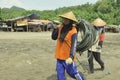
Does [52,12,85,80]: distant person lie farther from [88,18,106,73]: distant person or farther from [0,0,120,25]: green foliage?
[0,0,120,25]: green foliage

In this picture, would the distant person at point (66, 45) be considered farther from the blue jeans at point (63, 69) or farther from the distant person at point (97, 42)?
the distant person at point (97, 42)

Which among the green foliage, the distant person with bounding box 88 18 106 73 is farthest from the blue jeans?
the green foliage

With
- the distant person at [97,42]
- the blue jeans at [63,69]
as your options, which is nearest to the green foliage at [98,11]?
the distant person at [97,42]

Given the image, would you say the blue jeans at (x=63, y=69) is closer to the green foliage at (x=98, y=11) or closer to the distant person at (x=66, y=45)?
the distant person at (x=66, y=45)

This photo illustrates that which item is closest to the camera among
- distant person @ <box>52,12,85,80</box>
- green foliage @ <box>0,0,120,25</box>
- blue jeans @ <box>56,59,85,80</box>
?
distant person @ <box>52,12,85,80</box>

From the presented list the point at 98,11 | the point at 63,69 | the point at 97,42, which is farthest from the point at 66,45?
the point at 98,11

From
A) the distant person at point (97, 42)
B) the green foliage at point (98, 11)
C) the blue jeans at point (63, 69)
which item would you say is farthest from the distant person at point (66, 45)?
the green foliage at point (98, 11)

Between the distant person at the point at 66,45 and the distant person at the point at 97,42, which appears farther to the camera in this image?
the distant person at the point at 97,42

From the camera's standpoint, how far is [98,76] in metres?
9.81

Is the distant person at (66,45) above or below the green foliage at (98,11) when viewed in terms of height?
above

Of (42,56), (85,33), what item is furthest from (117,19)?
(85,33)

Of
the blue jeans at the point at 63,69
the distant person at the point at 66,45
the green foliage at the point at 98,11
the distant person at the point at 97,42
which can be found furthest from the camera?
the green foliage at the point at 98,11

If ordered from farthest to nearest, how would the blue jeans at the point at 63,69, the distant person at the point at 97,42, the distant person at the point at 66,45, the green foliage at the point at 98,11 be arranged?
the green foliage at the point at 98,11, the distant person at the point at 97,42, the blue jeans at the point at 63,69, the distant person at the point at 66,45

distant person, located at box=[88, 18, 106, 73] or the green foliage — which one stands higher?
distant person, located at box=[88, 18, 106, 73]
